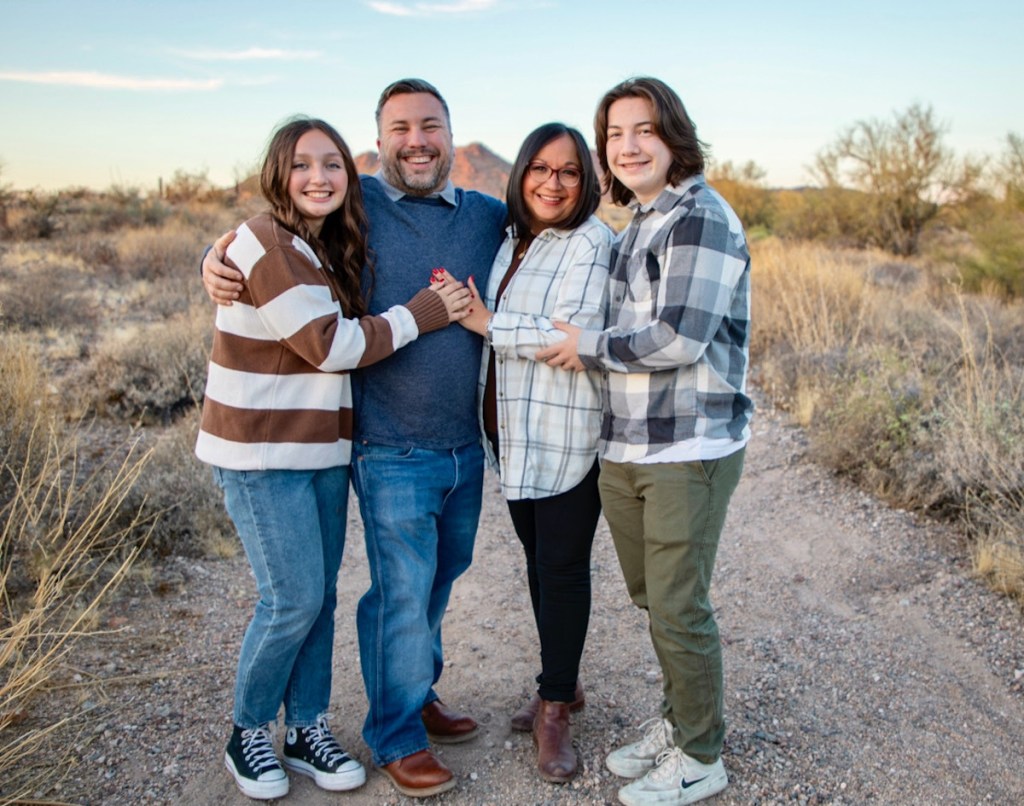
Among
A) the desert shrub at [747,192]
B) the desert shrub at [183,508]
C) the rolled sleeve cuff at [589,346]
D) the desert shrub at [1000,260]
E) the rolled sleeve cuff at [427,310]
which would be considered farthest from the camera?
the desert shrub at [747,192]

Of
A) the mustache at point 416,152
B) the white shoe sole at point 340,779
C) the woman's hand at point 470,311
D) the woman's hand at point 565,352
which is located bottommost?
the white shoe sole at point 340,779

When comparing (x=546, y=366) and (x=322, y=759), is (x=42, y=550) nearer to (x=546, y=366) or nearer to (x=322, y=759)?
(x=322, y=759)

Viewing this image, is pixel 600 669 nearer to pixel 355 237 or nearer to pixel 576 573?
pixel 576 573

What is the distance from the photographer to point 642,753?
2748 mm

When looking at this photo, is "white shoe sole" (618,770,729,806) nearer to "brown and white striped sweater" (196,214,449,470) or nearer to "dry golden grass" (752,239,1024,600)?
"brown and white striped sweater" (196,214,449,470)

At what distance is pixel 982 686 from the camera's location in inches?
132

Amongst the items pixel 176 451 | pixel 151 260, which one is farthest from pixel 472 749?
pixel 151 260

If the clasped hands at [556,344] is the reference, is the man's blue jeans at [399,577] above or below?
below

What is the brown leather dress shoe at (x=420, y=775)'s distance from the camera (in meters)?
2.62

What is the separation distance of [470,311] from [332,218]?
1.70ft

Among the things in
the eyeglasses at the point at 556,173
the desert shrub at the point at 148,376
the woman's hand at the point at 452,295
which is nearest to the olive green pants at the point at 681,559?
the woman's hand at the point at 452,295

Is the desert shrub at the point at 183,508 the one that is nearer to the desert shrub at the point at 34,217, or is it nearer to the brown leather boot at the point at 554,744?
the brown leather boot at the point at 554,744

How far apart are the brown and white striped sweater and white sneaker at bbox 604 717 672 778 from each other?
4.44ft

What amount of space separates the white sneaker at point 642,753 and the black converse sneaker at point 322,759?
811 mm
